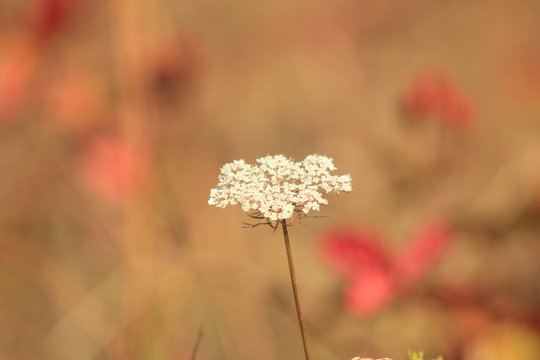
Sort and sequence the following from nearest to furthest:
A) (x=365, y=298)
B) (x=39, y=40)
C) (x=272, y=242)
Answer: (x=365, y=298), (x=39, y=40), (x=272, y=242)

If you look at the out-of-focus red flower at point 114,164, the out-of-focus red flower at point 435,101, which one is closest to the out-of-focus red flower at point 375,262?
the out-of-focus red flower at point 435,101

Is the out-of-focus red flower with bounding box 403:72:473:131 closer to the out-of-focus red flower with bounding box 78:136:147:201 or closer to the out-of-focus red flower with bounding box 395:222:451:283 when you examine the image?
the out-of-focus red flower with bounding box 395:222:451:283

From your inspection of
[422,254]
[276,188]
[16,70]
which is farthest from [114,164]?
[276,188]

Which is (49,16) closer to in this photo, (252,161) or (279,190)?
(252,161)

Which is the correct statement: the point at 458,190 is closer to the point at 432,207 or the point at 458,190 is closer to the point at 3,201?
the point at 432,207

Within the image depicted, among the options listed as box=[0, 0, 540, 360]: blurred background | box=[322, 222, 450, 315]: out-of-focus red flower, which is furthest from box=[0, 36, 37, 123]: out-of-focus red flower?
box=[322, 222, 450, 315]: out-of-focus red flower

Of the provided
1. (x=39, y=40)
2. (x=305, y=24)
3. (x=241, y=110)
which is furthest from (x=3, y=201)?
(x=305, y=24)
